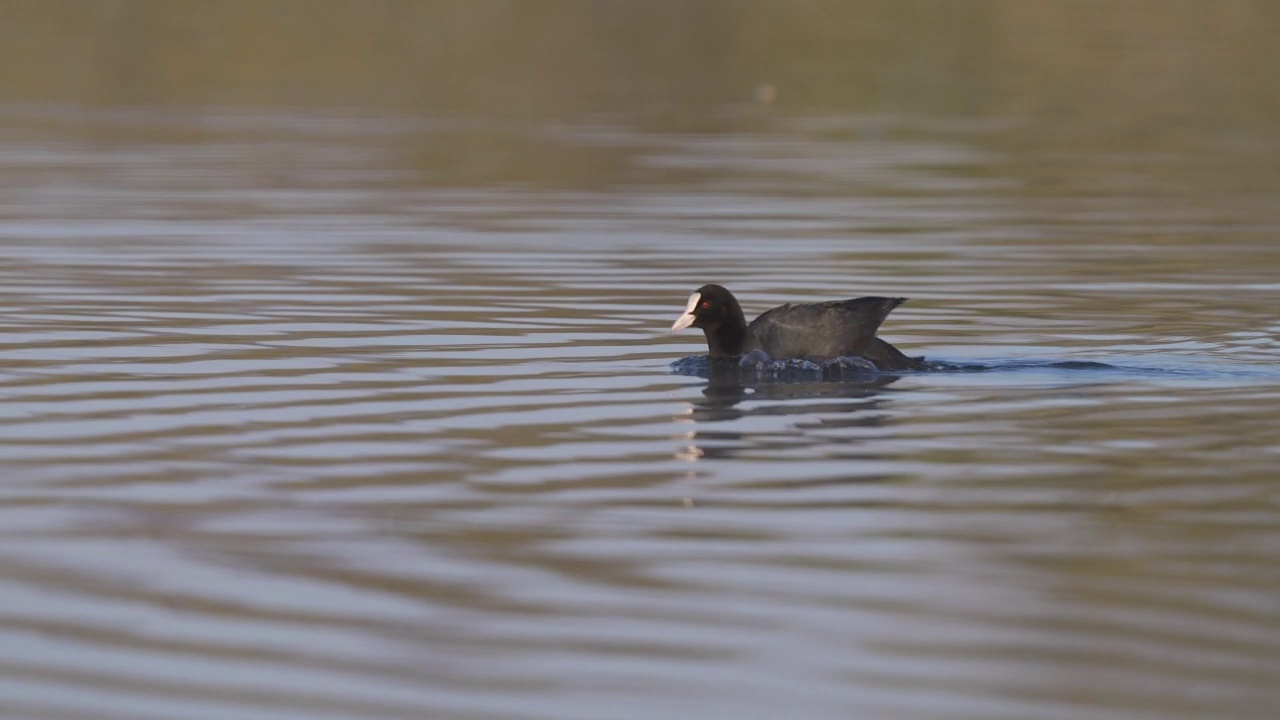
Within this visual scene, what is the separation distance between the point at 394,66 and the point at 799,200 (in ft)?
71.2

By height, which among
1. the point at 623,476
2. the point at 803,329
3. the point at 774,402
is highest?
the point at 803,329

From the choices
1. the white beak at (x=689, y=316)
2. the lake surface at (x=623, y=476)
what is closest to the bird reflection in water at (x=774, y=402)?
the lake surface at (x=623, y=476)

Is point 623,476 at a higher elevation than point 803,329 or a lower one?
lower

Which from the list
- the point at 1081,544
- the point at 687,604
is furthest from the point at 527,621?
Answer: the point at 1081,544

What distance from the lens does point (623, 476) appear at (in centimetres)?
936

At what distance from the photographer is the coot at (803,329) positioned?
12.6 m

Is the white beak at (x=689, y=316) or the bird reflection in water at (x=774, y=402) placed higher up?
the white beak at (x=689, y=316)

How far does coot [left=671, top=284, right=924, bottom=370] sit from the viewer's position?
12.6 meters

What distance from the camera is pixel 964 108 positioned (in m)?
35.3

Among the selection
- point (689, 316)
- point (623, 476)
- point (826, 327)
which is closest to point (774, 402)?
point (826, 327)

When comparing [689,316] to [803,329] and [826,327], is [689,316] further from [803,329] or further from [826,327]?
[826,327]

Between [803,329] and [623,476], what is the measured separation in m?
3.61

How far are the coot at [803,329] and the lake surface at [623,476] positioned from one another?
0.34 meters

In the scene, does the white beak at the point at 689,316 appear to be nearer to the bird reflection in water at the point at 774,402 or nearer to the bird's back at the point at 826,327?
the bird reflection in water at the point at 774,402
